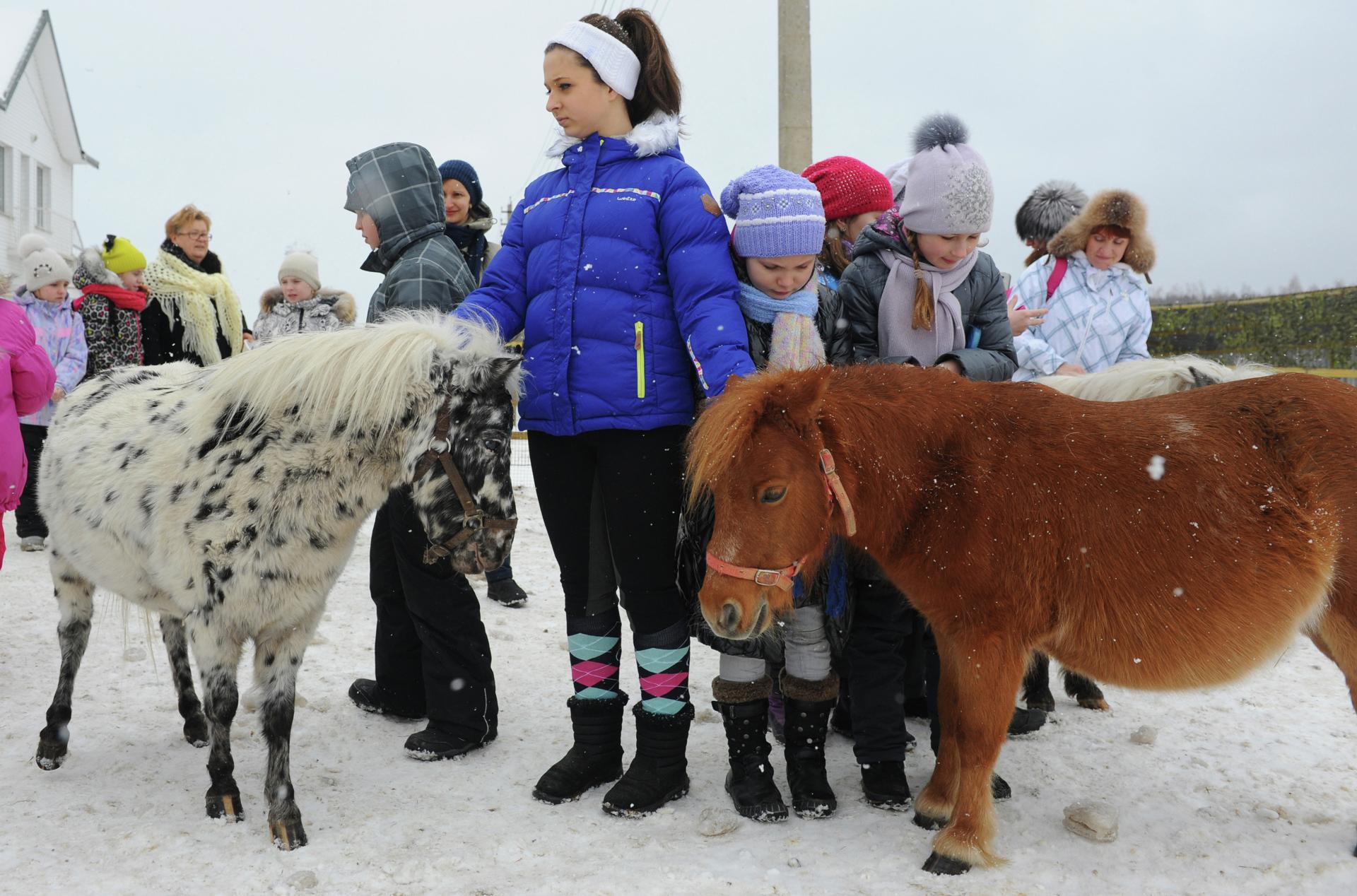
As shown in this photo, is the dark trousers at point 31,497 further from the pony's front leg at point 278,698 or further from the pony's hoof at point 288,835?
the pony's hoof at point 288,835

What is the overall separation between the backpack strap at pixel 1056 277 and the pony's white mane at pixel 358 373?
344 centimetres

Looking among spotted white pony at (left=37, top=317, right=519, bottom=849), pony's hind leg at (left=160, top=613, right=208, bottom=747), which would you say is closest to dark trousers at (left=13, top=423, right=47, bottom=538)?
pony's hind leg at (left=160, top=613, right=208, bottom=747)

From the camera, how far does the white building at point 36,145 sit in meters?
21.7

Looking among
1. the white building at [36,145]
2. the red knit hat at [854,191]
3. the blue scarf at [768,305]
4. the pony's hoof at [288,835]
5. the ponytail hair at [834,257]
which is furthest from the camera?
the white building at [36,145]

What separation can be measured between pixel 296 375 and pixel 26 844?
1871mm

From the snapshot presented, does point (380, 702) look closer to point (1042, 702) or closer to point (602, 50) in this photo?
point (602, 50)

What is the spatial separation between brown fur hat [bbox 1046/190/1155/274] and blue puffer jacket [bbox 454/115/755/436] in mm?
2762

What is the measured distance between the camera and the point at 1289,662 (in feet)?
17.0

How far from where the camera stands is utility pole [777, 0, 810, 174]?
7953mm

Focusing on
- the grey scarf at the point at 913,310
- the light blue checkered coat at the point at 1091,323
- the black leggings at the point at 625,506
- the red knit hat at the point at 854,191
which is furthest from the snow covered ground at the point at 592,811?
the red knit hat at the point at 854,191

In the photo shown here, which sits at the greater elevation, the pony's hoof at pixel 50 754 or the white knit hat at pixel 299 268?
the white knit hat at pixel 299 268

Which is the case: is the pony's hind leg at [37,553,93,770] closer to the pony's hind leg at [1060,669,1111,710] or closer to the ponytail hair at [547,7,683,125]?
the ponytail hair at [547,7,683,125]

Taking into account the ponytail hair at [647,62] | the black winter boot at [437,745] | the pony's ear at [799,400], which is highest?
the ponytail hair at [647,62]

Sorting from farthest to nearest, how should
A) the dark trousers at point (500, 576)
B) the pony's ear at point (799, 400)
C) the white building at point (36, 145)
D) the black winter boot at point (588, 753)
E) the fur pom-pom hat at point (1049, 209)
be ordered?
the white building at point (36, 145) < the dark trousers at point (500, 576) < the fur pom-pom hat at point (1049, 209) < the black winter boot at point (588, 753) < the pony's ear at point (799, 400)
